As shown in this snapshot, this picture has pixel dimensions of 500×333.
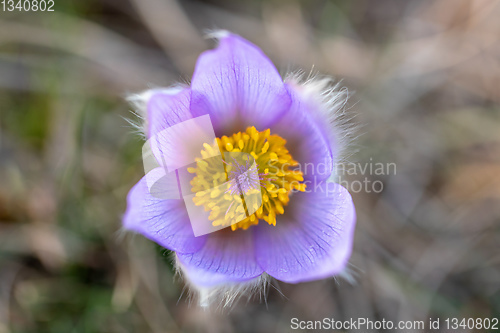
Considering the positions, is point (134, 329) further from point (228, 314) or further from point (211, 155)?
point (211, 155)

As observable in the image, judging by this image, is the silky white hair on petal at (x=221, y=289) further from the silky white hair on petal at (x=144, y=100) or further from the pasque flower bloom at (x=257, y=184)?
the silky white hair on petal at (x=144, y=100)

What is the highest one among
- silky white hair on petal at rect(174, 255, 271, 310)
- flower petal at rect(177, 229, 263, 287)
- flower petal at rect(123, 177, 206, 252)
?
flower petal at rect(123, 177, 206, 252)

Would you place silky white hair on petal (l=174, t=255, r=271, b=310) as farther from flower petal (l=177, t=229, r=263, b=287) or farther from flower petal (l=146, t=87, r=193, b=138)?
flower petal (l=146, t=87, r=193, b=138)

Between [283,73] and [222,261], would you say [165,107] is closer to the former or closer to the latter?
[222,261]

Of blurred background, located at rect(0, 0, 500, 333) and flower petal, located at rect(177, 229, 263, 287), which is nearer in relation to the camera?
flower petal, located at rect(177, 229, 263, 287)

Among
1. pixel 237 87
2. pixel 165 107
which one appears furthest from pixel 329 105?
pixel 165 107

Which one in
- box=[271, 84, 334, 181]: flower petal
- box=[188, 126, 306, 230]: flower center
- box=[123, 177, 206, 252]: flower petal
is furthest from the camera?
box=[188, 126, 306, 230]: flower center

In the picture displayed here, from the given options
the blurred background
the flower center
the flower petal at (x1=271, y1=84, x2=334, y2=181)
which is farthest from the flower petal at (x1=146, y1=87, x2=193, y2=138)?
the blurred background

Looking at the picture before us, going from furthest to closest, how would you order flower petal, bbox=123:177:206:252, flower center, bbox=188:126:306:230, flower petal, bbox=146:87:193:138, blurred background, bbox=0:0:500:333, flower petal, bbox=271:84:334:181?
blurred background, bbox=0:0:500:333 < flower center, bbox=188:126:306:230 < flower petal, bbox=271:84:334:181 < flower petal, bbox=146:87:193:138 < flower petal, bbox=123:177:206:252
